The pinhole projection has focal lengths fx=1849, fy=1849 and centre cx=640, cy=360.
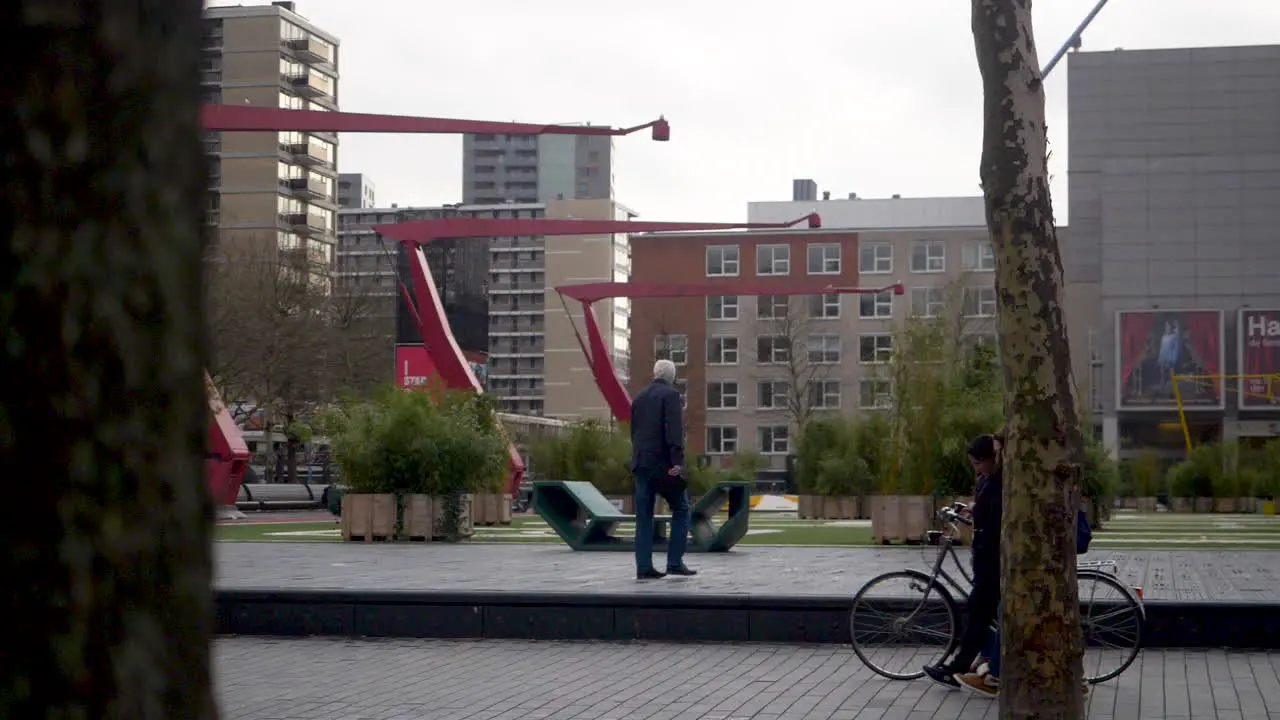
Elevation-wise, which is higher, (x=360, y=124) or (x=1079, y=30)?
(x=360, y=124)

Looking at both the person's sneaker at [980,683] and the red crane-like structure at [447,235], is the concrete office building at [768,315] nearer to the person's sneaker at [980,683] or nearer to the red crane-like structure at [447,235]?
the red crane-like structure at [447,235]

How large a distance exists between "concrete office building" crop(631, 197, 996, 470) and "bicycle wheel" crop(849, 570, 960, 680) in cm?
8969

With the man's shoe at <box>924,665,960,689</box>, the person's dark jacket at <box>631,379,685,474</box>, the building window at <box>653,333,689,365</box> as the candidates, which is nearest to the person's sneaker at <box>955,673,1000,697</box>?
the man's shoe at <box>924,665,960,689</box>

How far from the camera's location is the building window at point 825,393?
101m

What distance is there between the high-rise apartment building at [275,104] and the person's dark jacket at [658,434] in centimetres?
8815

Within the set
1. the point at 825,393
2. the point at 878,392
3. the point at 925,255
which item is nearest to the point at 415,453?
the point at 878,392

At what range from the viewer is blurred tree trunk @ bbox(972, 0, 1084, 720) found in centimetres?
680

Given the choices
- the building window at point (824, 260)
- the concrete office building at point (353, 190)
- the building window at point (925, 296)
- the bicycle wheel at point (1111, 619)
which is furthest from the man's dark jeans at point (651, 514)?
the concrete office building at point (353, 190)

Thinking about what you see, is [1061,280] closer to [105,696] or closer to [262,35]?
[105,696]

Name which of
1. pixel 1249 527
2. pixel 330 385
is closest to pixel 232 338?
pixel 330 385

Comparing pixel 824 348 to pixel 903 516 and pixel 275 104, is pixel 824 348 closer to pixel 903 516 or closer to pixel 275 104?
pixel 275 104

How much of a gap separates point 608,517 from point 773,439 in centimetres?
8453

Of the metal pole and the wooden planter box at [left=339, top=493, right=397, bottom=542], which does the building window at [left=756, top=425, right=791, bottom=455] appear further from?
the metal pole

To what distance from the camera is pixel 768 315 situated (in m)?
101
